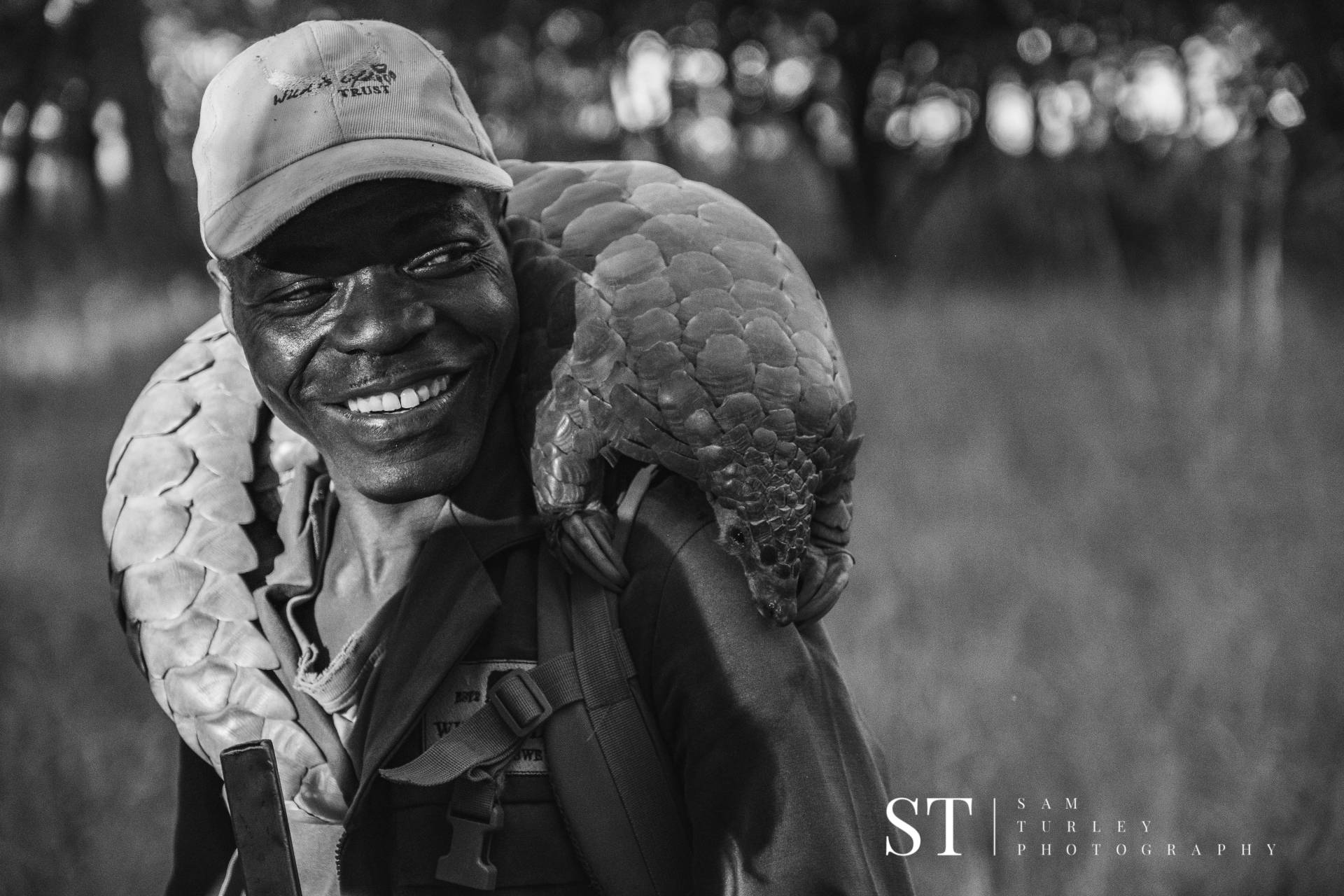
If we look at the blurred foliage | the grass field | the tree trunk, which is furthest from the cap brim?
the tree trunk

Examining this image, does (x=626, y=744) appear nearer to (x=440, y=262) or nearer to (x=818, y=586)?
(x=818, y=586)

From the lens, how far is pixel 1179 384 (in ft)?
22.0

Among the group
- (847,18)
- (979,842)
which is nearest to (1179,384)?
(979,842)

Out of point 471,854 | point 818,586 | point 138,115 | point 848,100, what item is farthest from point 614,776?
point 848,100

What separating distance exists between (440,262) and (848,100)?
9322 mm

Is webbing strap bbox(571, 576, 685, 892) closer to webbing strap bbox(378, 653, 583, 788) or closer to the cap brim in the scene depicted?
webbing strap bbox(378, 653, 583, 788)

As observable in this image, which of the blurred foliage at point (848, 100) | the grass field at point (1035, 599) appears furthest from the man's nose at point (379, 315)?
the blurred foliage at point (848, 100)

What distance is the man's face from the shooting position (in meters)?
1.30

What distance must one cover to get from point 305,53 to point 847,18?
8.82 m

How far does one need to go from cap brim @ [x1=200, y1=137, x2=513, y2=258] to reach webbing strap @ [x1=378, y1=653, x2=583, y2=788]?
51cm

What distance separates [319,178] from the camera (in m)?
1.25

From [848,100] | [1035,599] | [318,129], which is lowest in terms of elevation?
[1035,599]

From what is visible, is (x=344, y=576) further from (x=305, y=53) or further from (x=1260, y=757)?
(x=1260, y=757)

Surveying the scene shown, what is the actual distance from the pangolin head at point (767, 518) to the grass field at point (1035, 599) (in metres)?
2.80
